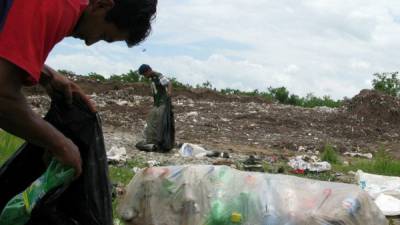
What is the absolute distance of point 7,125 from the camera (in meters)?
2.17

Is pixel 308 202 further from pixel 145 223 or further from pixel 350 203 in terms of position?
pixel 145 223

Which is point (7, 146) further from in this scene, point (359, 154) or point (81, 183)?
point (359, 154)

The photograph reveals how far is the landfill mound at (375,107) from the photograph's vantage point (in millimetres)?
18844

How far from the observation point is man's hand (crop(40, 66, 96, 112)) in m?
2.63

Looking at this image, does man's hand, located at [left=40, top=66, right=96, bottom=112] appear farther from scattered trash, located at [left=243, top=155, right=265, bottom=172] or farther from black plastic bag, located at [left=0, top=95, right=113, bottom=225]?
scattered trash, located at [left=243, top=155, right=265, bottom=172]

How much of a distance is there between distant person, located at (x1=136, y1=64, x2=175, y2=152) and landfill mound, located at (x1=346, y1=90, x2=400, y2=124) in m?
9.19

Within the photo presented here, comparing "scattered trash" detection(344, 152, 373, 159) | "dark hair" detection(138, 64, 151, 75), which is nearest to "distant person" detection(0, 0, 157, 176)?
"dark hair" detection(138, 64, 151, 75)

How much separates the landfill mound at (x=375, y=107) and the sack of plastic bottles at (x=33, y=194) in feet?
55.5

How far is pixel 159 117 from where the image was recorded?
10.9 m

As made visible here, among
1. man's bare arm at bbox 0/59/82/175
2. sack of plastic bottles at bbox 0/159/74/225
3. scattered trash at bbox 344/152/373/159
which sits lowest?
scattered trash at bbox 344/152/373/159

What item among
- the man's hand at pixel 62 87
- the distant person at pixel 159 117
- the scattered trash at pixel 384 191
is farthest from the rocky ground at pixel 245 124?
the man's hand at pixel 62 87

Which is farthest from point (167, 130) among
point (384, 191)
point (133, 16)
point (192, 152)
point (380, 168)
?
point (133, 16)

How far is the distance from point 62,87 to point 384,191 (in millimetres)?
4392

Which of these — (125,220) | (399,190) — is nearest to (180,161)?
(399,190)
